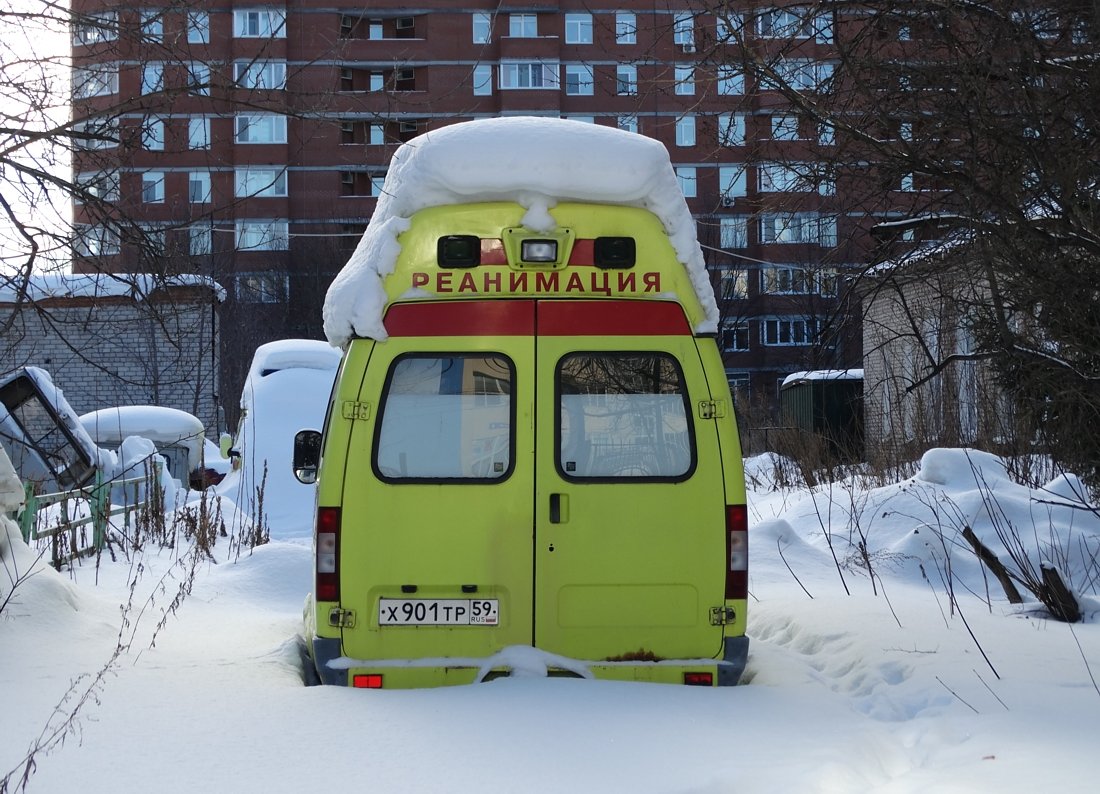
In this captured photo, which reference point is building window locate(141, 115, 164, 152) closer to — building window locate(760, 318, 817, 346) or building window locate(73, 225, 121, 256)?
Result: building window locate(73, 225, 121, 256)

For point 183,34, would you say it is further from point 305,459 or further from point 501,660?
point 501,660

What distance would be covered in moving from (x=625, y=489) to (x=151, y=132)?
3.30 metres

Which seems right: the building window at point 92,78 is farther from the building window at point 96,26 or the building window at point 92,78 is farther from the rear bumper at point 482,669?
the rear bumper at point 482,669

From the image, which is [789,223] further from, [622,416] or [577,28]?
[577,28]

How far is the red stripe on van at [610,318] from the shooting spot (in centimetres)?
512

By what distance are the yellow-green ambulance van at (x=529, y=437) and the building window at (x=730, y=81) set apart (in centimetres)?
164

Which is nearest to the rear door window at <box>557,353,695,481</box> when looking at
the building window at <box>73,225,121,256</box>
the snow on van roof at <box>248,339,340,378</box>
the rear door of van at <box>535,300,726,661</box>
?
the rear door of van at <box>535,300,726,661</box>

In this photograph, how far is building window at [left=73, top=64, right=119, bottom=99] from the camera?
20.0 feet

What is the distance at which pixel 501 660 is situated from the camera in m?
4.98

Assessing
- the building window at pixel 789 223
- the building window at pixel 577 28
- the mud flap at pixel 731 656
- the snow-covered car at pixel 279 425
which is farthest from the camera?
the building window at pixel 577 28

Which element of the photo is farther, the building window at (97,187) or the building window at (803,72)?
the building window at (803,72)

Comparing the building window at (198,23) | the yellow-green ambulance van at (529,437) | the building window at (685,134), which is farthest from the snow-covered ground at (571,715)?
the building window at (685,134)

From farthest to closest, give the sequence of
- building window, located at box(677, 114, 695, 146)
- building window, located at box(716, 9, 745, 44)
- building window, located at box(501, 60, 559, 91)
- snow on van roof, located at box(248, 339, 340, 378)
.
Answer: building window, located at box(677, 114, 695, 146) < building window, located at box(501, 60, 559, 91) < snow on van roof, located at box(248, 339, 340, 378) < building window, located at box(716, 9, 745, 44)

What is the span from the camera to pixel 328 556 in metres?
4.96
